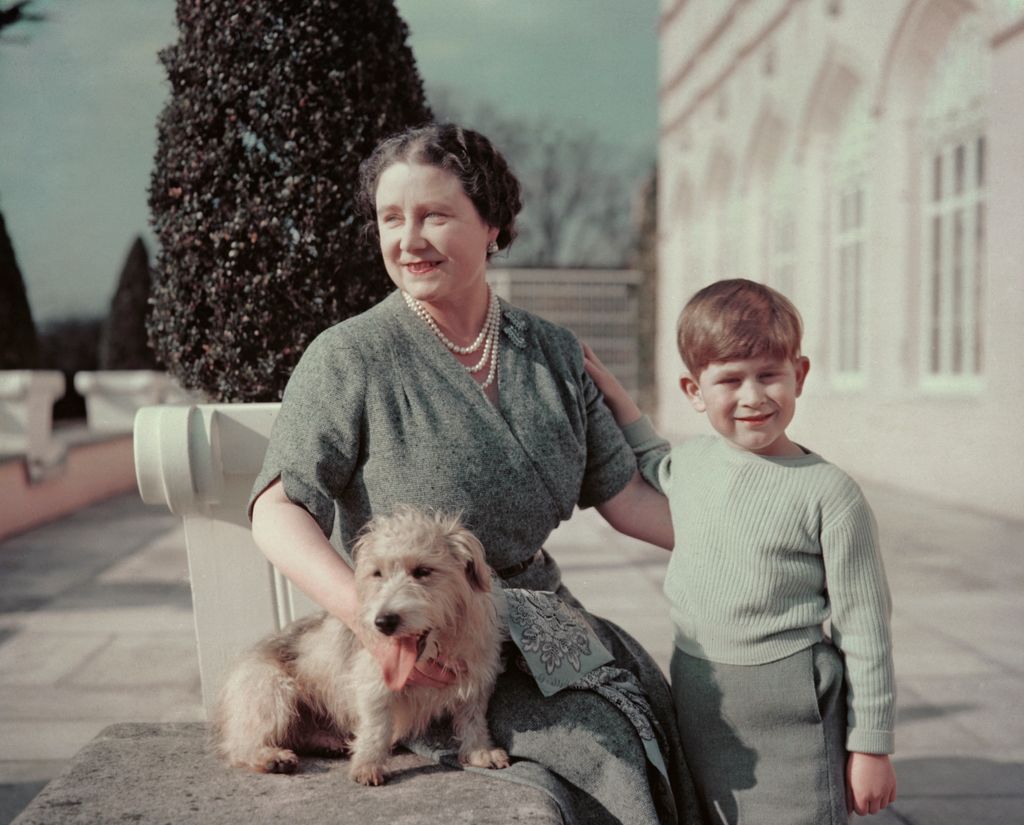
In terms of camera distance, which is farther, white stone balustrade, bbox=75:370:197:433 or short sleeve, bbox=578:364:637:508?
white stone balustrade, bbox=75:370:197:433

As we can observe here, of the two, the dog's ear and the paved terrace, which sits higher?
the dog's ear

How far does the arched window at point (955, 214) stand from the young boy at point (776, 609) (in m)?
10.4

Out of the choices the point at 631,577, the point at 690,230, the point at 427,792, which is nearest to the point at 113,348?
the point at 690,230

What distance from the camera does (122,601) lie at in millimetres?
6902

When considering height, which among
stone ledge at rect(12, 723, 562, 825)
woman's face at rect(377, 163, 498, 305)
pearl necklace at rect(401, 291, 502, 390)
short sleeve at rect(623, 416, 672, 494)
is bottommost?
stone ledge at rect(12, 723, 562, 825)

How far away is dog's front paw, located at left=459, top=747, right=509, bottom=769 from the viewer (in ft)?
6.80

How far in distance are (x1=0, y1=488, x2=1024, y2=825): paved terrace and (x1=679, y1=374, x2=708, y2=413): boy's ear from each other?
1043 millimetres

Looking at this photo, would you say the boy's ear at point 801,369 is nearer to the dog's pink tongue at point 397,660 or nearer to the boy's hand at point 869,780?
the boy's hand at point 869,780

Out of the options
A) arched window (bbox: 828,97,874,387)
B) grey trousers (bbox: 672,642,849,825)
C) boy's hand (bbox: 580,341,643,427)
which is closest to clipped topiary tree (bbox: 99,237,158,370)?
arched window (bbox: 828,97,874,387)

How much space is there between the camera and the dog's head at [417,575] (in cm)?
183

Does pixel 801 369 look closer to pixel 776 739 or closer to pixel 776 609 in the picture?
pixel 776 609

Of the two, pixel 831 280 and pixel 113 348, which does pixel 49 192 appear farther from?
pixel 831 280

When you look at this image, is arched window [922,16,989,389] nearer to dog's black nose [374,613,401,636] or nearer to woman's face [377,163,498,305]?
woman's face [377,163,498,305]

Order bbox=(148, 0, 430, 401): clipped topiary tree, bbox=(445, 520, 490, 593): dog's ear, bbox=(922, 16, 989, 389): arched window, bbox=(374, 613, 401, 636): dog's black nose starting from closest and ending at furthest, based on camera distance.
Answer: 1. bbox=(374, 613, 401, 636): dog's black nose
2. bbox=(445, 520, 490, 593): dog's ear
3. bbox=(148, 0, 430, 401): clipped topiary tree
4. bbox=(922, 16, 989, 389): arched window
